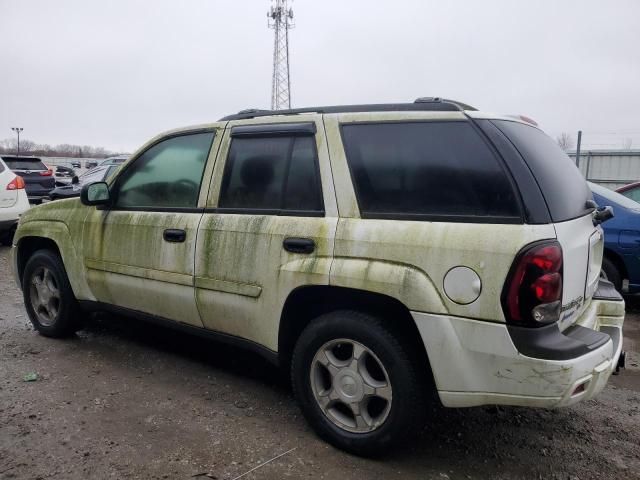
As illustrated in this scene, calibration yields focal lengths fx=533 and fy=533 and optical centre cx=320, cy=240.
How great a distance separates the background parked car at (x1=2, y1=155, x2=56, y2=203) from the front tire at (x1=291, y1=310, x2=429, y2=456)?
12.9 metres

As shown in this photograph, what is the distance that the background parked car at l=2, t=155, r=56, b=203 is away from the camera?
13.5m

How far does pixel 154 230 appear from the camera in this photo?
3666mm

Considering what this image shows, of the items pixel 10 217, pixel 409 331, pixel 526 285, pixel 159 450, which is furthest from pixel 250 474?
pixel 10 217

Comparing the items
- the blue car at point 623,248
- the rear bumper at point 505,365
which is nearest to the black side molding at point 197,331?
the rear bumper at point 505,365

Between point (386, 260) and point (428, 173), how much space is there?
479 millimetres

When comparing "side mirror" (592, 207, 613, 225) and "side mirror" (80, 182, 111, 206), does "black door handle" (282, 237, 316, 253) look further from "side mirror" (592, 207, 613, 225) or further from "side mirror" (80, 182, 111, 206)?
"side mirror" (80, 182, 111, 206)

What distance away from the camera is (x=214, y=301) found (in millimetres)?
3330

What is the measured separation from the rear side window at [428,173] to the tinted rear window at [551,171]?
0.18 m

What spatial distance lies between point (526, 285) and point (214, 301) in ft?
6.14

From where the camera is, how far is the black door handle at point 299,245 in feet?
9.40

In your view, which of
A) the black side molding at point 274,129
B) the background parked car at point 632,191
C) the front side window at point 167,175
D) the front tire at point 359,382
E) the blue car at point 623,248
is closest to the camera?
the front tire at point 359,382

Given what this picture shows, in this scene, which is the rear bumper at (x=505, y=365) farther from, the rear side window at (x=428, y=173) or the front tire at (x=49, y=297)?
the front tire at (x=49, y=297)

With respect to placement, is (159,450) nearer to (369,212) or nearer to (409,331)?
(409,331)

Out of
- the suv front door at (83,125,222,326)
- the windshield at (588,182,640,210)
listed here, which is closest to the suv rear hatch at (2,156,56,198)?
the suv front door at (83,125,222,326)
